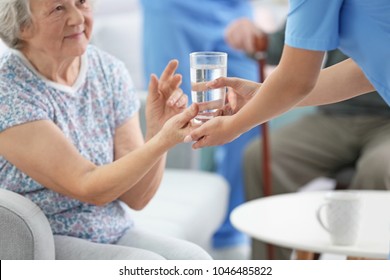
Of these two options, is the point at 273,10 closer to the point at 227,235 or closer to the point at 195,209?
the point at 227,235

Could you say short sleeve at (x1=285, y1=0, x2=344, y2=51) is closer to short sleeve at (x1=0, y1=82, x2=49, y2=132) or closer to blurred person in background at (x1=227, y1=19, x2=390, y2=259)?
short sleeve at (x1=0, y1=82, x2=49, y2=132)

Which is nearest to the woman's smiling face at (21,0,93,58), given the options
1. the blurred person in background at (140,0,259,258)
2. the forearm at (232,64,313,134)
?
the forearm at (232,64,313,134)

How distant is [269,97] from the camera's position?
1425mm

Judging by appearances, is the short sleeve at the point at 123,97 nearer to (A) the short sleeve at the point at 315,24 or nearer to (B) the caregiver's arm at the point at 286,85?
(B) the caregiver's arm at the point at 286,85

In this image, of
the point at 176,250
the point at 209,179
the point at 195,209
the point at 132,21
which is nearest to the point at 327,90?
the point at 176,250

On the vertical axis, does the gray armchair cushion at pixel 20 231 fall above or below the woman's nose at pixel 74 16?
below

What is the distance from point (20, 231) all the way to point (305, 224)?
2.79ft

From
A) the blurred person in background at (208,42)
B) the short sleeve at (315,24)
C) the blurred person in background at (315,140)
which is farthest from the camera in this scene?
the blurred person in background at (315,140)

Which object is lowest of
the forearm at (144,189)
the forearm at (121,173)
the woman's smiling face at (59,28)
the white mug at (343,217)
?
the white mug at (343,217)

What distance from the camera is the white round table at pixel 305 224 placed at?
200 centimetres

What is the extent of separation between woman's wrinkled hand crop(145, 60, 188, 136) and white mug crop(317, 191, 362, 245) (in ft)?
1.66

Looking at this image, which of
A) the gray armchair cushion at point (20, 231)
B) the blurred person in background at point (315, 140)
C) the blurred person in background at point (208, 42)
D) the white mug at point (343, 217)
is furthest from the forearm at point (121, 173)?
the blurred person in background at point (315, 140)

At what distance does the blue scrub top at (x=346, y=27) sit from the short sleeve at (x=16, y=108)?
50cm

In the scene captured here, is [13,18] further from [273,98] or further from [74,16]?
[273,98]
